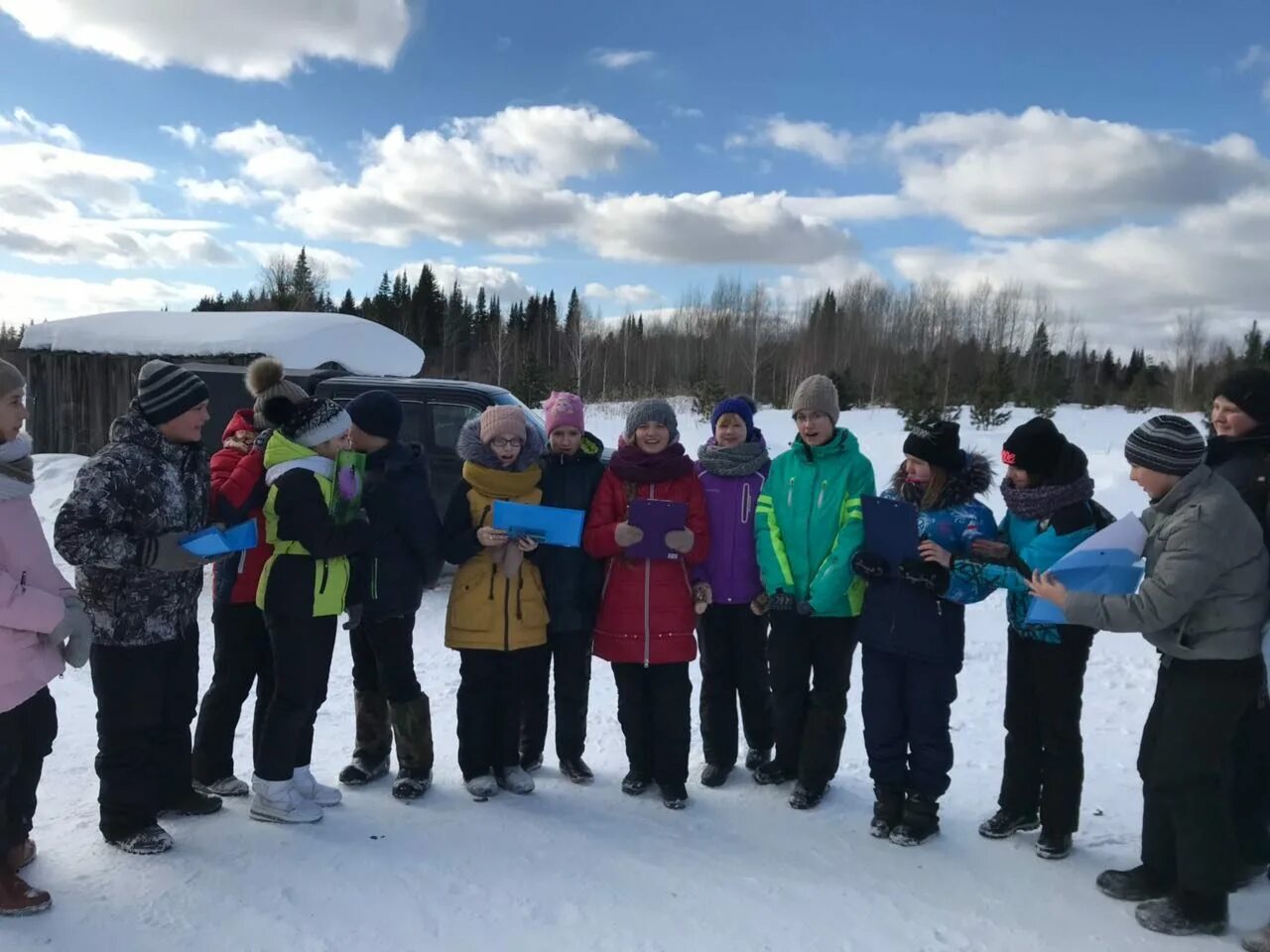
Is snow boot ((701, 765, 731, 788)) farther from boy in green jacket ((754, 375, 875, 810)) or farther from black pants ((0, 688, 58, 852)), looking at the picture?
black pants ((0, 688, 58, 852))

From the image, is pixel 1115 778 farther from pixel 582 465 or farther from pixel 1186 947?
pixel 582 465

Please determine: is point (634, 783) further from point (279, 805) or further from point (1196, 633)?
point (1196, 633)

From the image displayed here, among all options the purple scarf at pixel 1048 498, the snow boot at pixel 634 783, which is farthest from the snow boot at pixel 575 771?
the purple scarf at pixel 1048 498

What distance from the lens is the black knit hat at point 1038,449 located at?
3.42 metres

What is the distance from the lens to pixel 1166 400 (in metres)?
38.0

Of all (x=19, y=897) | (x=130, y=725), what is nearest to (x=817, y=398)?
(x=130, y=725)

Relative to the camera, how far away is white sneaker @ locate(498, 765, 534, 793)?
13.2ft

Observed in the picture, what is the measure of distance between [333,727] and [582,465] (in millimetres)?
2339

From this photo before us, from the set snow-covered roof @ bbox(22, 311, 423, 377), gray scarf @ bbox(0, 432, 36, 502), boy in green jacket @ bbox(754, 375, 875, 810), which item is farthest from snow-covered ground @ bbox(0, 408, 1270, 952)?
snow-covered roof @ bbox(22, 311, 423, 377)

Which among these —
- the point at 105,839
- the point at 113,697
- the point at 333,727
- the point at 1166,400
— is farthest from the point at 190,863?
the point at 1166,400

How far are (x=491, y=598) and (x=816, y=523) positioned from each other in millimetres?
1533

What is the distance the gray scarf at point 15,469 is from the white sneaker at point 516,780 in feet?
7.56

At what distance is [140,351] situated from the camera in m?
13.5

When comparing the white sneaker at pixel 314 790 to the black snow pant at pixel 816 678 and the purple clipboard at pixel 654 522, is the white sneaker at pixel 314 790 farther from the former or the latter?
the black snow pant at pixel 816 678
